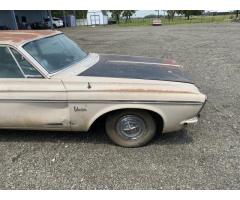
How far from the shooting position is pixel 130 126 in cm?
379

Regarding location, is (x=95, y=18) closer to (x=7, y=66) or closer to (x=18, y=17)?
(x=18, y=17)

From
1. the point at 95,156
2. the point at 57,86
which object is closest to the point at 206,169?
the point at 95,156

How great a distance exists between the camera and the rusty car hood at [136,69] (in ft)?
12.4

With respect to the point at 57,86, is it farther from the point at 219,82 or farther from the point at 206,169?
the point at 219,82

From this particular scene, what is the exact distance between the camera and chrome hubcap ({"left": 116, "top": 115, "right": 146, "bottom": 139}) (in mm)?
3732

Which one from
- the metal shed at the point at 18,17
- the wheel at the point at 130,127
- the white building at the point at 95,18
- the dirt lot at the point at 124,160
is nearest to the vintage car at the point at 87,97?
the wheel at the point at 130,127

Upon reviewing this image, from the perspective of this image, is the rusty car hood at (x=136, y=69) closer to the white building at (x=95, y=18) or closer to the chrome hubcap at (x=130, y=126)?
the chrome hubcap at (x=130, y=126)

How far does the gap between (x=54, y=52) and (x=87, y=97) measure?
1074 mm

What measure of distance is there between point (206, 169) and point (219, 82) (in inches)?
159

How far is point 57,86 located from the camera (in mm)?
3566

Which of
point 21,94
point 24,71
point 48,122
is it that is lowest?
point 48,122

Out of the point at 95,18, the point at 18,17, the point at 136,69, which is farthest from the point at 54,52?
the point at 95,18
